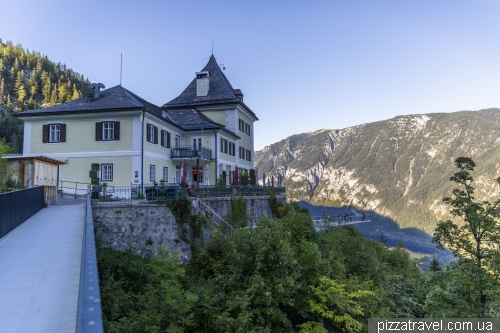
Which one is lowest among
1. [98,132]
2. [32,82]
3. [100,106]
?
[98,132]

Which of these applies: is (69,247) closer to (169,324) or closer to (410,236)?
(169,324)

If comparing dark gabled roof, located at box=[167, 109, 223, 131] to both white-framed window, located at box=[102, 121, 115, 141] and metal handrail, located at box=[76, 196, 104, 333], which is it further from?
metal handrail, located at box=[76, 196, 104, 333]

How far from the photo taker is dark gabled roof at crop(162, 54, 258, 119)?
3563 centimetres

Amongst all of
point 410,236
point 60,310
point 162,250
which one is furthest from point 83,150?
point 410,236

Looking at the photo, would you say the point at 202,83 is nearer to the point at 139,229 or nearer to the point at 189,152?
the point at 189,152

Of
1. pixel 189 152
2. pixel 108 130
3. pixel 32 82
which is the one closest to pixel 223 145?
pixel 189 152

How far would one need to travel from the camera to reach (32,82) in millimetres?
112312

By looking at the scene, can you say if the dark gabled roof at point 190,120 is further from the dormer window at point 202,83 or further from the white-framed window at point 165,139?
the dormer window at point 202,83

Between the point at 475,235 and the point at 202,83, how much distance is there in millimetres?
31179

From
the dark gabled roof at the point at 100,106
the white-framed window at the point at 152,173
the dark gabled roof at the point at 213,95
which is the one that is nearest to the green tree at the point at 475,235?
the white-framed window at the point at 152,173

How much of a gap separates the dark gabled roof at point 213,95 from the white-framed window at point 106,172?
1433 cm

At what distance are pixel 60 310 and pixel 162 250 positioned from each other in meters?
6.76

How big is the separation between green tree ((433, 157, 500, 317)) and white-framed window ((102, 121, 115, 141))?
69.4 feet

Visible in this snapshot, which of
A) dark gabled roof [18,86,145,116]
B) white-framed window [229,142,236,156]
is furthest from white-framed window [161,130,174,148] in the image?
white-framed window [229,142,236,156]
